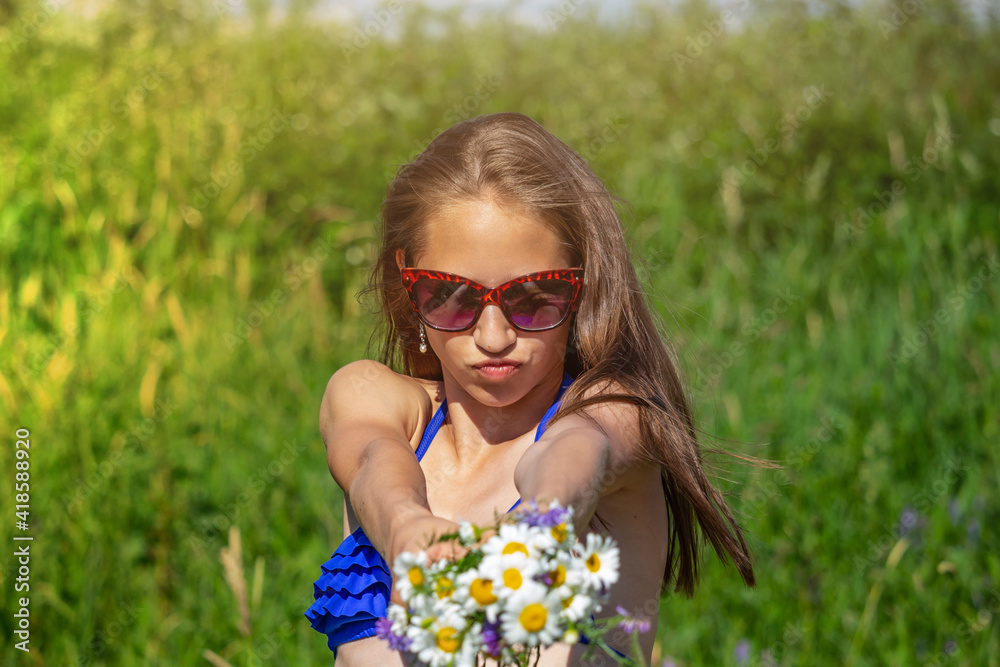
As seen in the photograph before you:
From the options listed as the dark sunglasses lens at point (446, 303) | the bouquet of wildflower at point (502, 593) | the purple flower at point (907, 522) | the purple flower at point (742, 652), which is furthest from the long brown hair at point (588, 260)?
the purple flower at point (907, 522)

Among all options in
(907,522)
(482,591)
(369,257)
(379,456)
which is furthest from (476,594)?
(369,257)

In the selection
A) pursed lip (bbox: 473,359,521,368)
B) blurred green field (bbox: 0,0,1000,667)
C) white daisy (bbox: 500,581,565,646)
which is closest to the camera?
white daisy (bbox: 500,581,565,646)

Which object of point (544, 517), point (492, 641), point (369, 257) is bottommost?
point (492, 641)

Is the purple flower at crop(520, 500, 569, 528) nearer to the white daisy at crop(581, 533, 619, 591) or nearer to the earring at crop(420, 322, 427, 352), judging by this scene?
the white daisy at crop(581, 533, 619, 591)

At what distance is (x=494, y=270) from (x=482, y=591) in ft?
2.10

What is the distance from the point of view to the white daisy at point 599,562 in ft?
3.42

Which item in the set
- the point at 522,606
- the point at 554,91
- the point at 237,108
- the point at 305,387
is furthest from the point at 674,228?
the point at 522,606

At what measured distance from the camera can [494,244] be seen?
5.04 ft

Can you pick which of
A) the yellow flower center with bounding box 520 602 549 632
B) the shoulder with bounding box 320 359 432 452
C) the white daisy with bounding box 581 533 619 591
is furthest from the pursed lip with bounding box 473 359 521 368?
the yellow flower center with bounding box 520 602 549 632

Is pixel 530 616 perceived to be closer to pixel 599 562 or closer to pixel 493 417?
pixel 599 562

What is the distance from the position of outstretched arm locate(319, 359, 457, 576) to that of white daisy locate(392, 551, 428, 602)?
11cm

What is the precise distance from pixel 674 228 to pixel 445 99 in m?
1.74

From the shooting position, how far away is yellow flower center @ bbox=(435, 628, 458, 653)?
1004mm

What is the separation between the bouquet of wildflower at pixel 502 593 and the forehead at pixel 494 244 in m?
0.55
